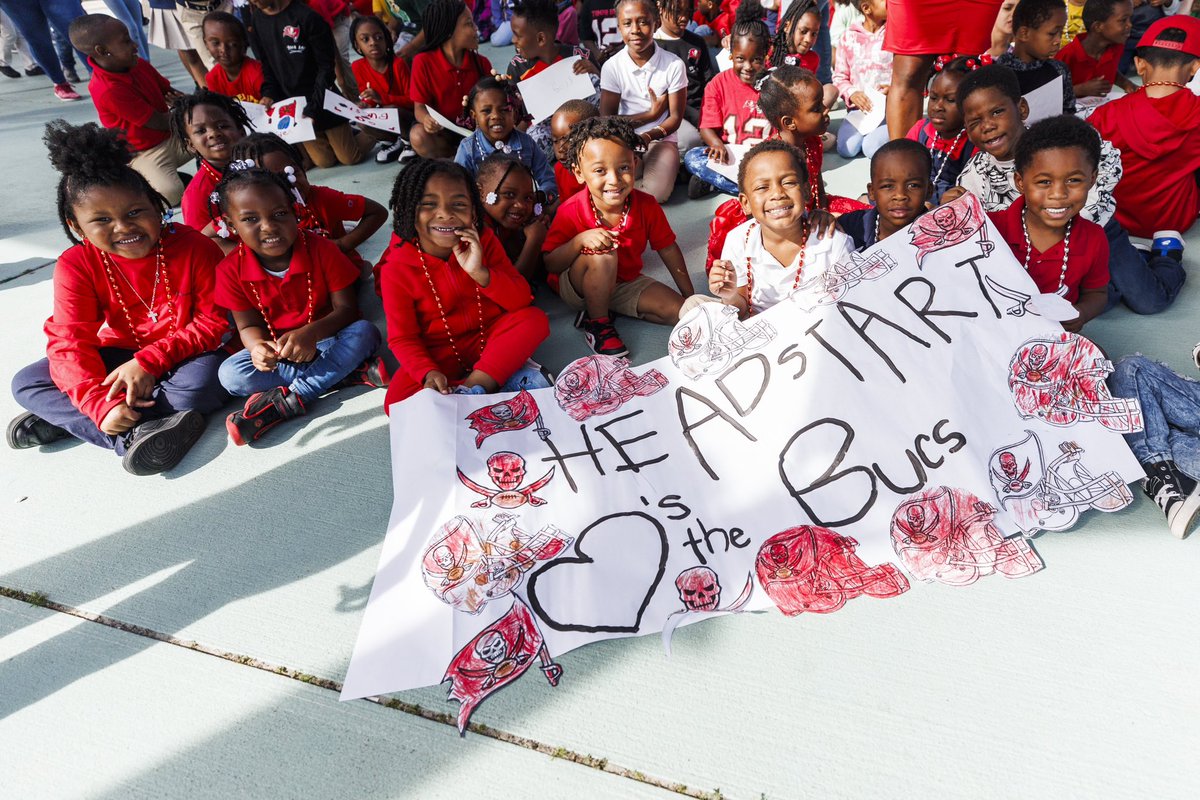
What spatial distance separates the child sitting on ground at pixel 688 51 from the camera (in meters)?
4.17

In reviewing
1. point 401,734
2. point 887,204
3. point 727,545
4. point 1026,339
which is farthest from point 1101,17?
point 401,734

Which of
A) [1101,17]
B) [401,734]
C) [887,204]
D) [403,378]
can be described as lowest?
[401,734]

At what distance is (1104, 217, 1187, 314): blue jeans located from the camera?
2.45m

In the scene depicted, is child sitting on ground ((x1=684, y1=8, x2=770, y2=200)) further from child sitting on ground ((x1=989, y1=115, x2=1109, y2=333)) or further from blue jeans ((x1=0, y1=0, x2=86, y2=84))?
blue jeans ((x1=0, y1=0, x2=86, y2=84))

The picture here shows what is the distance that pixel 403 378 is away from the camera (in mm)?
2367

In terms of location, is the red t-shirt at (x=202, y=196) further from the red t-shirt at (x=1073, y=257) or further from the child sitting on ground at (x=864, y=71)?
the child sitting on ground at (x=864, y=71)

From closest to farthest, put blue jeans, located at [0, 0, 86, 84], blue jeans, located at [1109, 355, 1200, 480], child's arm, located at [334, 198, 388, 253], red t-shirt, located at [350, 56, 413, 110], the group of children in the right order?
1. blue jeans, located at [1109, 355, 1200, 480]
2. the group of children
3. child's arm, located at [334, 198, 388, 253]
4. red t-shirt, located at [350, 56, 413, 110]
5. blue jeans, located at [0, 0, 86, 84]

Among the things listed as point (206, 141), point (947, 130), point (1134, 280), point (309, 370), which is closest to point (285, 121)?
point (206, 141)

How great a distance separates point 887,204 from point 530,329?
126 centimetres

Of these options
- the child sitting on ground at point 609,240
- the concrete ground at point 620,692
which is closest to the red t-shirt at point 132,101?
the child sitting on ground at point 609,240

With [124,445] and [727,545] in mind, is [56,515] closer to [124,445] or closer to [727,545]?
[124,445]

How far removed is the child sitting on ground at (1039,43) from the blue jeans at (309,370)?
9.44ft

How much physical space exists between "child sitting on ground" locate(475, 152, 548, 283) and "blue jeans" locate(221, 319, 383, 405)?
2.16ft

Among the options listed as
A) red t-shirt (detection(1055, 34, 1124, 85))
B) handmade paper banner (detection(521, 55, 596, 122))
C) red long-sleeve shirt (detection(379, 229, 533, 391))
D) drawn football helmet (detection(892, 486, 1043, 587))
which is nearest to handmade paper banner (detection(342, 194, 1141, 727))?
drawn football helmet (detection(892, 486, 1043, 587))
